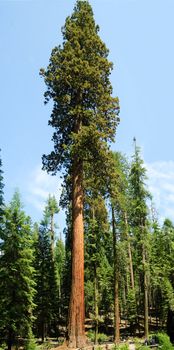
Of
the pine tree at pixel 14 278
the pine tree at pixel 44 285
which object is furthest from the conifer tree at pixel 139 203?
the pine tree at pixel 44 285

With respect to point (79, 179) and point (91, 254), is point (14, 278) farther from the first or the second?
point (79, 179)

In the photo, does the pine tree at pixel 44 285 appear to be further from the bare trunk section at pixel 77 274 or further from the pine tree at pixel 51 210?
the bare trunk section at pixel 77 274

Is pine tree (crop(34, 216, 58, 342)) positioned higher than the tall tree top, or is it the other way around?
the tall tree top

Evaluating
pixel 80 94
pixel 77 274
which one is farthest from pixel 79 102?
pixel 77 274

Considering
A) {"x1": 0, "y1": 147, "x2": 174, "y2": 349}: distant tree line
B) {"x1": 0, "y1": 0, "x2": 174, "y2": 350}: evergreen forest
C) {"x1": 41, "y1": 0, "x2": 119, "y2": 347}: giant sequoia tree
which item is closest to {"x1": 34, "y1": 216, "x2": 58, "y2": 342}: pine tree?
{"x1": 0, "y1": 147, "x2": 174, "y2": 349}: distant tree line

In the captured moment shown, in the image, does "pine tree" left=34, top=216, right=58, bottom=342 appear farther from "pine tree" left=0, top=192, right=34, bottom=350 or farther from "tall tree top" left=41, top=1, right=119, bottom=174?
"tall tree top" left=41, top=1, right=119, bottom=174

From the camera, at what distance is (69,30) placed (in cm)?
1761

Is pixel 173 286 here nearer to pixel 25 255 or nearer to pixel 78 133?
pixel 25 255

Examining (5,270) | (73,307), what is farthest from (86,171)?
(5,270)

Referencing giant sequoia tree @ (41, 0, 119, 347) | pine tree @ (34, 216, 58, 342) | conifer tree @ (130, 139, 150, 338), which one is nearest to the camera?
giant sequoia tree @ (41, 0, 119, 347)

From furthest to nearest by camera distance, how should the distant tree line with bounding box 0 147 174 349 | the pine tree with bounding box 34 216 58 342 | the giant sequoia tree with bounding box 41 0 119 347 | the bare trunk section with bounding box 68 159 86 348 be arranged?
1. the pine tree with bounding box 34 216 58 342
2. the distant tree line with bounding box 0 147 174 349
3. the giant sequoia tree with bounding box 41 0 119 347
4. the bare trunk section with bounding box 68 159 86 348

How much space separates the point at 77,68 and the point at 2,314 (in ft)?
58.2

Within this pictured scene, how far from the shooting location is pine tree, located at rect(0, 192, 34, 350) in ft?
84.2

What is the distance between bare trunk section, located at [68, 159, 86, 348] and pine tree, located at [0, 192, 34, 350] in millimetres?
12298
